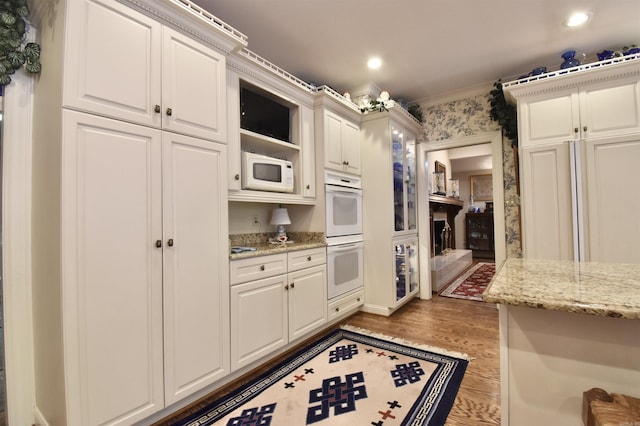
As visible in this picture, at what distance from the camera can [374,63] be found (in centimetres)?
298

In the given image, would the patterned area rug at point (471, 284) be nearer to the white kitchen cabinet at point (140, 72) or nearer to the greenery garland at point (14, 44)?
the white kitchen cabinet at point (140, 72)

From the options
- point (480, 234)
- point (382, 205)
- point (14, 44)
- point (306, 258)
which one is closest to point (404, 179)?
point (382, 205)

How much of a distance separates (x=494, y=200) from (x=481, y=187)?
5334 mm

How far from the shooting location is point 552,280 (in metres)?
1.02

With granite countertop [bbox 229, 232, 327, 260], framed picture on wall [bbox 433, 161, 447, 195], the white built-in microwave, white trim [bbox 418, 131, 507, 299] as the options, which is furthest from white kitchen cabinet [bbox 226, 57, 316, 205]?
framed picture on wall [bbox 433, 161, 447, 195]

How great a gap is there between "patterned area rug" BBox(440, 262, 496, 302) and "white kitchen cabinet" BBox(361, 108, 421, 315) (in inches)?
42.0

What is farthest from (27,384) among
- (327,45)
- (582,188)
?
(582,188)

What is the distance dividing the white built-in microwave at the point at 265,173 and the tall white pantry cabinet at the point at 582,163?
2214 millimetres

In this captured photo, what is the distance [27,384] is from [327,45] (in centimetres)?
314

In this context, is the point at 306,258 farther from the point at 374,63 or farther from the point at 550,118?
the point at 550,118

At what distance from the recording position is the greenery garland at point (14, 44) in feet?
4.77

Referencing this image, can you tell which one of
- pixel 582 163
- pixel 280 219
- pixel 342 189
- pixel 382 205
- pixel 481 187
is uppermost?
pixel 481 187

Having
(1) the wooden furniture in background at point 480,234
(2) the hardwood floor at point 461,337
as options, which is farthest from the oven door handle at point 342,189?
(1) the wooden furniture in background at point 480,234

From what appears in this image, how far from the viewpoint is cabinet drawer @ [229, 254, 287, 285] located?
1.99m
